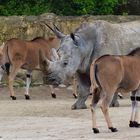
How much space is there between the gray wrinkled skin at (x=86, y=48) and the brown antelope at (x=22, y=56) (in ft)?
10.1

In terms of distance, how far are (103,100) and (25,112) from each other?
3.96 m

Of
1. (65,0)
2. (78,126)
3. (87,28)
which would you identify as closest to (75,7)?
(65,0)

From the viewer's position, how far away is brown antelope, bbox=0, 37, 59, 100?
752 inches

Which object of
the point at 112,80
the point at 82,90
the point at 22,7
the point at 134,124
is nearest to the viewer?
the point at 112,80

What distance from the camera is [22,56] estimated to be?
1936cm

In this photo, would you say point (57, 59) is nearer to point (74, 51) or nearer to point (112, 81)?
point (74, 51)

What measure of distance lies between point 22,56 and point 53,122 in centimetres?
674

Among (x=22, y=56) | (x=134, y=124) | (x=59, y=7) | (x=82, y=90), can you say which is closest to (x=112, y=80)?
(x=134, y=124)

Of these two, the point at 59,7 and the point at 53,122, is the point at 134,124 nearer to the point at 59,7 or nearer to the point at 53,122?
the point at 53,122

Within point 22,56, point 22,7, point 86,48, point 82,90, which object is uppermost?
point 22,7

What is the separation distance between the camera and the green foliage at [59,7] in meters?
24.5

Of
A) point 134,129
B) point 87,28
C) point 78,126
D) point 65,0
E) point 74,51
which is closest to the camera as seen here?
point 134,129

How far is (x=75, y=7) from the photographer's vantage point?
25312 mm

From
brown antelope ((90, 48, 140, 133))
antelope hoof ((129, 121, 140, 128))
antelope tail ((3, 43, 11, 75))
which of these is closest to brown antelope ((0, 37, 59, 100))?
antelope tail ((3, 43, 11, 75))
